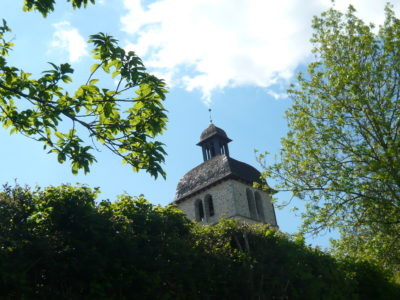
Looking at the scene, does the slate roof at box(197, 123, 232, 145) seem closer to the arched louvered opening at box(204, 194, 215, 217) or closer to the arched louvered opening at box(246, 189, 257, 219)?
the arched louvered opening at box(246, 189, 257, 219)

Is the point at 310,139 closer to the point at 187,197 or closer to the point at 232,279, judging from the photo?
the point at 232,279

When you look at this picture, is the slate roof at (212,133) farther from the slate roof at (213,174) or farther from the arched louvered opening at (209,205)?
the arched louvered opening at (209,205)

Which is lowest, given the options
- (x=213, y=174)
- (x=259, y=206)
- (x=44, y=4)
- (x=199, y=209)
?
(x=44, y=4)

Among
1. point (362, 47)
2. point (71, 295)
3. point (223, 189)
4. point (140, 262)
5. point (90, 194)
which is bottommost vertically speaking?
point (71, 295)

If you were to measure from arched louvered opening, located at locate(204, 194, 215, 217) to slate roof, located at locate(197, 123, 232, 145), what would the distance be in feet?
18.6

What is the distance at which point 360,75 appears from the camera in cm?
1534

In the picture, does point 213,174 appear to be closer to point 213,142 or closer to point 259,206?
point 213,142

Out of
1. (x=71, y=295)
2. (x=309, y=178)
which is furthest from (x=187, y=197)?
(x=71, y=295)

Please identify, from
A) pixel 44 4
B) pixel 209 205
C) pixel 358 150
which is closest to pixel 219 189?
pixel 209 205

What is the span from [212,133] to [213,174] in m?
4.31

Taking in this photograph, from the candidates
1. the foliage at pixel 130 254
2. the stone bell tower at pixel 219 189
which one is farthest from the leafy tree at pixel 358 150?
the stone bell tower at pixel 219 189

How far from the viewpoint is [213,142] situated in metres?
39.7

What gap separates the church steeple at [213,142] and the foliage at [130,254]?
29116mm

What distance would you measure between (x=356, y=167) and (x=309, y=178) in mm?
1637
